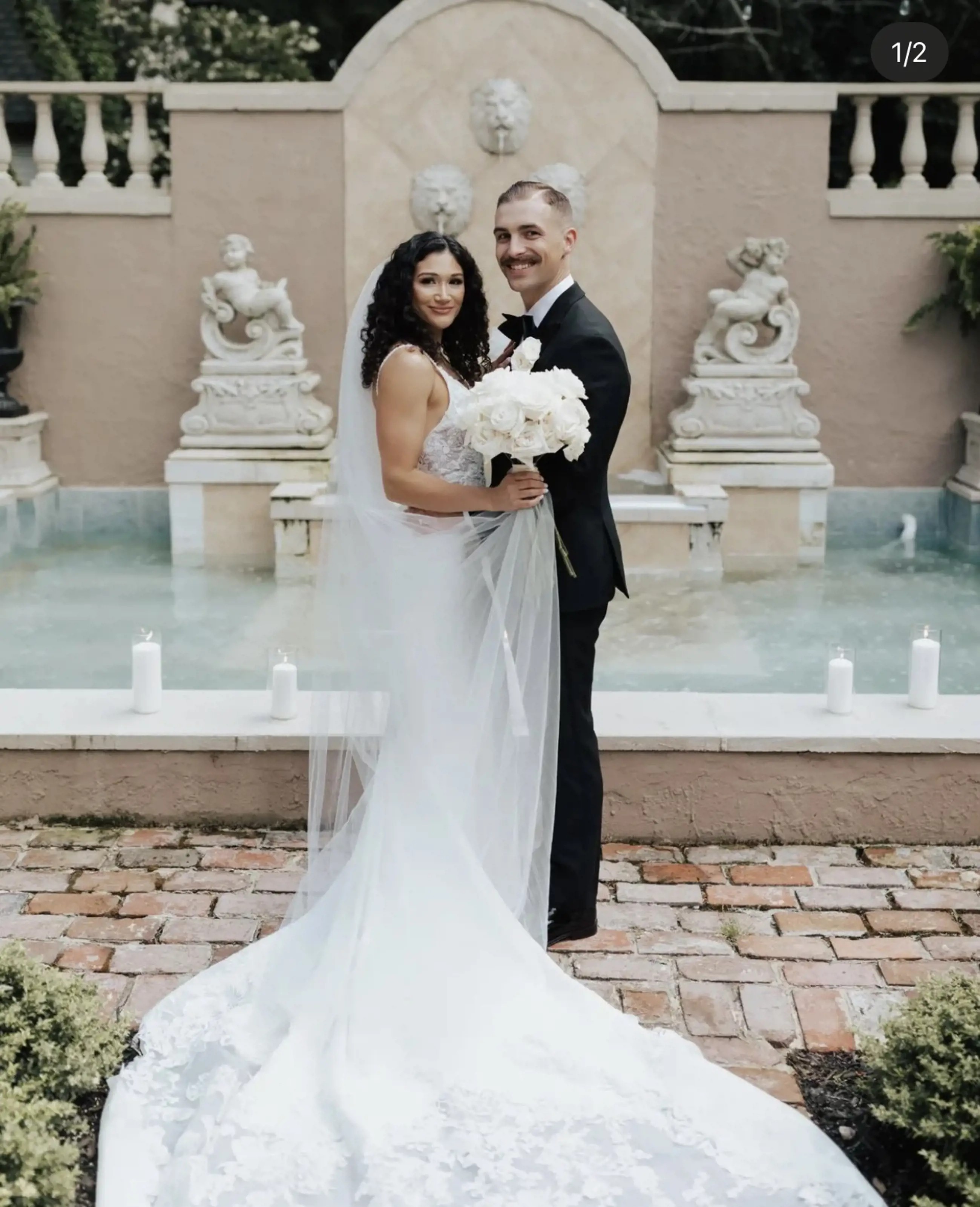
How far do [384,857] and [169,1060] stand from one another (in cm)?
67

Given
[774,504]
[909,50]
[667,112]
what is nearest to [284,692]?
[774,504]

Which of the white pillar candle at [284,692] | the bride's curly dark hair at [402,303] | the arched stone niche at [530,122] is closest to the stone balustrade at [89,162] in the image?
the arched stone niche at [530,122]

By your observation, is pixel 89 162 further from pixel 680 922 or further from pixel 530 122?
pixel 680 922

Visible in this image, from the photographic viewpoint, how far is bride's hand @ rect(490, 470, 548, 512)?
11.1ft

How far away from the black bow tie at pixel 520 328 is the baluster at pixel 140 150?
6.66 meters

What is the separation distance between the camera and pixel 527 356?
329 centimetres

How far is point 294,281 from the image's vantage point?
969cm

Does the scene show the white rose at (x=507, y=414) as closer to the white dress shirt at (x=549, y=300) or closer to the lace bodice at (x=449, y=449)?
the lace bodice at (x=449, y=449)

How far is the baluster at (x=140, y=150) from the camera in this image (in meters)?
9.60

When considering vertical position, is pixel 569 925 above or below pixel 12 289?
below

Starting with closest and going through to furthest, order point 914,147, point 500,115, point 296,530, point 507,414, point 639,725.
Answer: point 507,414
point 639,725
point 296,530
point 500,115
point 914,147

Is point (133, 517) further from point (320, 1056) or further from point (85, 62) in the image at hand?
point (320, 1056)

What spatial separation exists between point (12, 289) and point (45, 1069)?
7201 millimetres

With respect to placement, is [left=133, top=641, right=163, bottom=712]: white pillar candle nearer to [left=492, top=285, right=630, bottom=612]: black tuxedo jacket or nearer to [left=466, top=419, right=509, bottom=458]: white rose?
[left=492, top=285, right=630, bottom=612]: black tuxedo jacket
